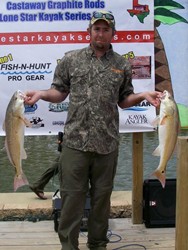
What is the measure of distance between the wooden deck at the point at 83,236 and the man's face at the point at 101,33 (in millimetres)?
1820

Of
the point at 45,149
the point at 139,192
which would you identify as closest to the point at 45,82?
the point at 139,192

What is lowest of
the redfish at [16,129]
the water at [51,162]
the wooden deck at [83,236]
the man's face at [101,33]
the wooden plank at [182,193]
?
the wooden deck at [83,236]

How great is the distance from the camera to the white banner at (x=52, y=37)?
15.5 feet

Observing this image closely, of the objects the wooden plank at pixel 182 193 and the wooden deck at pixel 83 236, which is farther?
the wooden deck at pixel 83 236

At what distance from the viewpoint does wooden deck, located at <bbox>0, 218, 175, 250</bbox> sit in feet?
14.5

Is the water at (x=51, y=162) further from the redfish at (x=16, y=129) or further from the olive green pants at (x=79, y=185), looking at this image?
the redfish at (x=16, y=129)

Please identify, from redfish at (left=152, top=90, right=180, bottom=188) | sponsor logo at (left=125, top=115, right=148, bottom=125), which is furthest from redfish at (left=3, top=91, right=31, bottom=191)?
sponsor logo at (left=125, top=115, right=148, bottom=125)

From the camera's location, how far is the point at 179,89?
496cm

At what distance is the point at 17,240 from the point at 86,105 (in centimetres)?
160

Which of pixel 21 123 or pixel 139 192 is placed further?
pixel 139 192

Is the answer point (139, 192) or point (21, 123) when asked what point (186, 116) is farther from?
point (21, 123)

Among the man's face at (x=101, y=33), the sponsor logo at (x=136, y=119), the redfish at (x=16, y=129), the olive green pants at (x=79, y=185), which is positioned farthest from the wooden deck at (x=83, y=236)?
the man's face at (x=101, y=33)

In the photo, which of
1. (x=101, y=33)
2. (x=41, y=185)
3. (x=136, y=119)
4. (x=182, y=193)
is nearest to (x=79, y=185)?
(x=182, y=193)

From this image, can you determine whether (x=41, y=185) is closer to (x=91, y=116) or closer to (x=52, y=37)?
(x=52, y=37)
